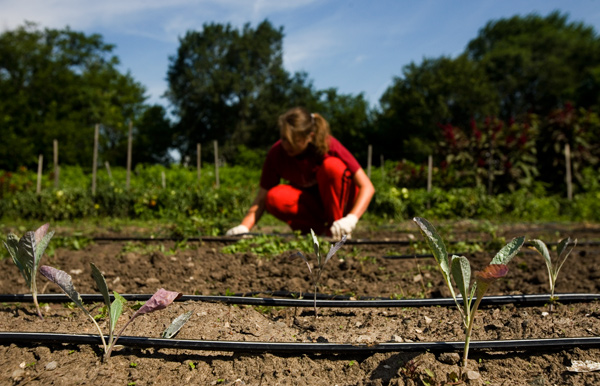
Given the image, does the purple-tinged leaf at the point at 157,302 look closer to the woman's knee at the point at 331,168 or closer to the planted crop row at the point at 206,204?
the woman's knee at the point at 331,168

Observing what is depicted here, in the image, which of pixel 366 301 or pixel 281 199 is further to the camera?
pixel 281 199

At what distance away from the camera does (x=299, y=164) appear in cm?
390

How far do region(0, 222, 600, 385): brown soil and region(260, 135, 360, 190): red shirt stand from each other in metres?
1.28

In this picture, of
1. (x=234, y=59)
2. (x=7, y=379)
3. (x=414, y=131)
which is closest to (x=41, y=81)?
(x=234, y=59)

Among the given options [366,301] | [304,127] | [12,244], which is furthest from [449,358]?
[304,127]

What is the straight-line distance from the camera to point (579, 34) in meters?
31.6

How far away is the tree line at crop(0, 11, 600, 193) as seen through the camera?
21.5 m

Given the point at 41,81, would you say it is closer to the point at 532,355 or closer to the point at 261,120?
the point at 261,120

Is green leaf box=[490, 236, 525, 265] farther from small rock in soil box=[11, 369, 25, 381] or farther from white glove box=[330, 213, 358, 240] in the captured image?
white glove box=[330, 213, 358, 240]

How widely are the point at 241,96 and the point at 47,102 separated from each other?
10.3 meters

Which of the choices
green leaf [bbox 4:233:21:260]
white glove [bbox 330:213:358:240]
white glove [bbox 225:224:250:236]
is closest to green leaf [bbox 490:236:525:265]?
green leaf [bbox 4:233:21:260]

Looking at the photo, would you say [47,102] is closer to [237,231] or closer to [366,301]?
[237,231]

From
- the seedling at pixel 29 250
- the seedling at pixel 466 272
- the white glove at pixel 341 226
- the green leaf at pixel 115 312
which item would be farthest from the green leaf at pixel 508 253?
the white glove at pixel 341 226

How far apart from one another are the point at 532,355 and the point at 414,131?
66.5 ft
